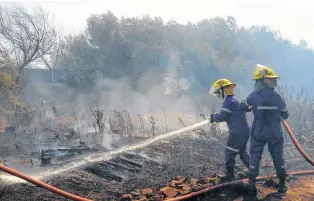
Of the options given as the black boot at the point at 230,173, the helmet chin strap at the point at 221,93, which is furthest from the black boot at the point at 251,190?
the helmet chin strap at the point at 221,93

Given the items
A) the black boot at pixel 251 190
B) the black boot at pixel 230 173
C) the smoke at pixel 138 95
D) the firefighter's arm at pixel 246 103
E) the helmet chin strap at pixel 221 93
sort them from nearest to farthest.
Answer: the black boot at pixel 251 190 < the firefighter's arm at pixel 246 103 < the black boot at pixel 230 173 < the helmet chin strap at pixel 221 93 < the smoke at pixel 138 95

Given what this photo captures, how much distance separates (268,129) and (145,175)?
2498 millimetres

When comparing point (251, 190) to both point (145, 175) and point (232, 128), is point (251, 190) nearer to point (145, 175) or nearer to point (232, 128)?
point (232, 128)

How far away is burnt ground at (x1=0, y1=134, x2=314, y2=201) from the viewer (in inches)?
188

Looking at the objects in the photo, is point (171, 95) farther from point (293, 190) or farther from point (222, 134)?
point (293, 190)

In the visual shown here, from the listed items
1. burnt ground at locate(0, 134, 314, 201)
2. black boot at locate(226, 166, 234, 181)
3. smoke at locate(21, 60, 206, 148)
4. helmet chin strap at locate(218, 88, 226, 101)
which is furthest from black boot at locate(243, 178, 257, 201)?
smoke at locate(21, 60, 206, 148)

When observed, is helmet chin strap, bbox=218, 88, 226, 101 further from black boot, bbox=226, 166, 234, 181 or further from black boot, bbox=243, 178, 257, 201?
black boot, bbox=243, 178, 257, 201

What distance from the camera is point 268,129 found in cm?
488

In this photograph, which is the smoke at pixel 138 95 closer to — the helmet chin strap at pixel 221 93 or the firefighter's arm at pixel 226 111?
the helmet chin strap at pixel 221 93

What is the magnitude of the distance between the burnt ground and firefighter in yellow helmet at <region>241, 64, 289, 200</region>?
0.38 meters

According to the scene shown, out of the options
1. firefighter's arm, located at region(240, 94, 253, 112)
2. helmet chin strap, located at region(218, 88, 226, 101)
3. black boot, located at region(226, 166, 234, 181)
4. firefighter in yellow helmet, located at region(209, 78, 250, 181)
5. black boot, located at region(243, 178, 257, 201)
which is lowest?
black boot, located at region(243, 178, 257, 201)

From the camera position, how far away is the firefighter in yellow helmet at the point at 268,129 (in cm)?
486

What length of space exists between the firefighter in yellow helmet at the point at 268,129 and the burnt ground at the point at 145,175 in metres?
0.38

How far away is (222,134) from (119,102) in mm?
12549
